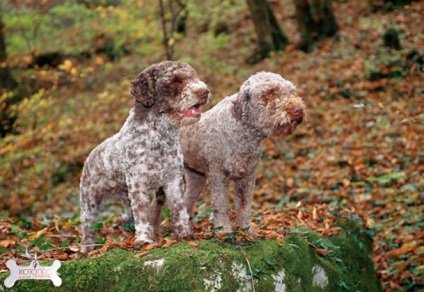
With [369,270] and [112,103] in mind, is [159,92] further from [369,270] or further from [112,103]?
[112,103]

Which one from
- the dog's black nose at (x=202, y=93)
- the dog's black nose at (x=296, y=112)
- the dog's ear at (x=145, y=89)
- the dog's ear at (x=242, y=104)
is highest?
the dog's ear at (x=145, y=89)

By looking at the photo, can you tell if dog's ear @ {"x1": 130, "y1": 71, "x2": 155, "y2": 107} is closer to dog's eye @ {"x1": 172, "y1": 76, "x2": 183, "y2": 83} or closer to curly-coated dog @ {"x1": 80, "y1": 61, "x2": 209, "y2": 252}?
curly-coated dog @ {"x1": 80, "y1": 61, "x2": 209, "y2": 252}

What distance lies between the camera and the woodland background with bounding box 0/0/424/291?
23.1 feet

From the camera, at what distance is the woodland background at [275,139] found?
23.1 ft

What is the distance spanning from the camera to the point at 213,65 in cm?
1775

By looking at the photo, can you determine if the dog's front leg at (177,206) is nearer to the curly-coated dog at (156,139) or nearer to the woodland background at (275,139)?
the curly-coated dog at (156,139)

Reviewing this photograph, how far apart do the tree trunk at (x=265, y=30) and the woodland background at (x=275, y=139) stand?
4 centimetres

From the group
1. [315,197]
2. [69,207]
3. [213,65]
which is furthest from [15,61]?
[315,197]

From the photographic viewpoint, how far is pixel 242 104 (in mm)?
4480

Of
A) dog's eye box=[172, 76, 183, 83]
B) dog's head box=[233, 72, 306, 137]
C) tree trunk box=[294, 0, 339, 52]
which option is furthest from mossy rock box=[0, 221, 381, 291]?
tree trunk box=[294, 0, 339, 52]

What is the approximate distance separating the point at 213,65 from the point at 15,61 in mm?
7070

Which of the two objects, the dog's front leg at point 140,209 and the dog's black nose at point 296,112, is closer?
the dog's black nose at point 296,112

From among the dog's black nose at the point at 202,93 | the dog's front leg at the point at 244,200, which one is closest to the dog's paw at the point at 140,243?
the dog's front leg at the point at 244,200

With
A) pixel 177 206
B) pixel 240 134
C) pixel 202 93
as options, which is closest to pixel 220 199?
pixel 177 206
